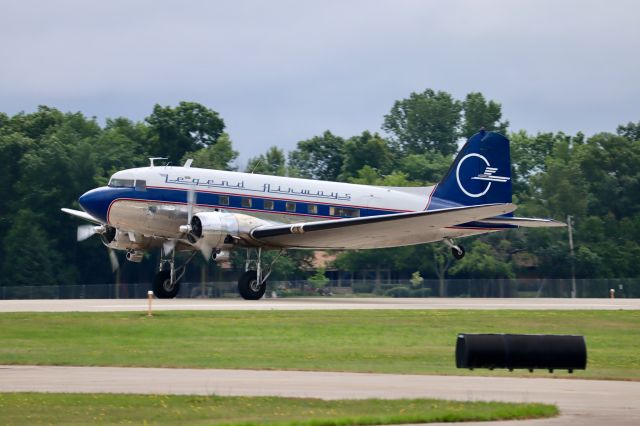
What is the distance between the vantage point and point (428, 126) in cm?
12700

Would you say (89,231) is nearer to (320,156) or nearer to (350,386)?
(350,386)

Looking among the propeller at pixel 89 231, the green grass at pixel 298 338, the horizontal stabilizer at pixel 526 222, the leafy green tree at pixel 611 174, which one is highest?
the leafy green tree at pixel 611 174

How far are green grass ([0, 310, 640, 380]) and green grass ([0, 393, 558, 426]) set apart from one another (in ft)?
18.2

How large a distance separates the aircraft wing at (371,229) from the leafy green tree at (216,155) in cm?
3210

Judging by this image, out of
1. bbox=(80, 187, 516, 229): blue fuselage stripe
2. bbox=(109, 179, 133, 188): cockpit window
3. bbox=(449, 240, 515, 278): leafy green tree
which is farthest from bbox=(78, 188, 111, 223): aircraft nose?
bbox=(449, 240, 515, 278): leafy green tree

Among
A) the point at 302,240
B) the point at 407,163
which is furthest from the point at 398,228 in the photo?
the point at 407,163

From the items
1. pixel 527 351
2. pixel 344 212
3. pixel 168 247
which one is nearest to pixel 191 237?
pixel 168 247

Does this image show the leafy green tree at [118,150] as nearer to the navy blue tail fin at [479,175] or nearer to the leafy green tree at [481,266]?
the leafy green tree at [481,266]

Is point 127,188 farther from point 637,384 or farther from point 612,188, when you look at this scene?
point 612,188

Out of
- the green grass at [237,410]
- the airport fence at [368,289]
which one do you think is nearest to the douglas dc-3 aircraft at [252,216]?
the airport fence at [368,289]

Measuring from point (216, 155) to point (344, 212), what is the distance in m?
37.7

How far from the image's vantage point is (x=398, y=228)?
149ft

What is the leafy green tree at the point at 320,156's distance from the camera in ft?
351

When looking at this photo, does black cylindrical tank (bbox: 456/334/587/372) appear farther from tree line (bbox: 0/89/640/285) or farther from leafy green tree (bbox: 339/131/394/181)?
leafy green tree (bbox: 339/131/394/181)
